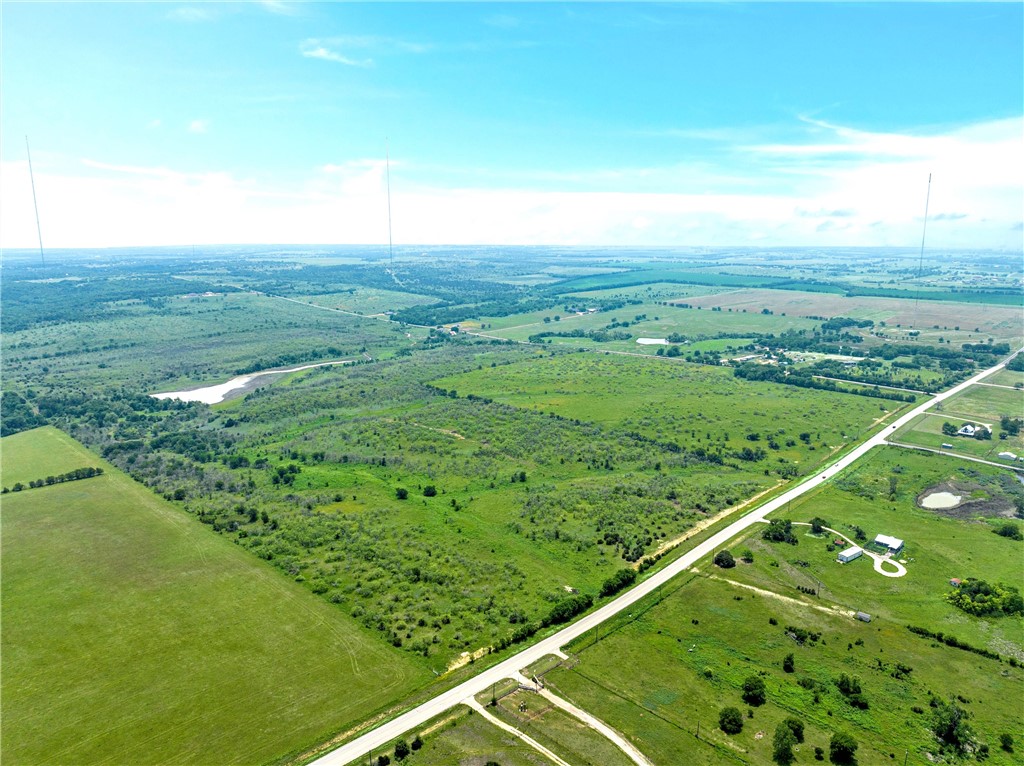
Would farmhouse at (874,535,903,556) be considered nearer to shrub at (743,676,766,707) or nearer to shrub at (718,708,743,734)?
shrub at (743,676,766,707)

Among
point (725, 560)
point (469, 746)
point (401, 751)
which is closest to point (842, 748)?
point (469, 746)

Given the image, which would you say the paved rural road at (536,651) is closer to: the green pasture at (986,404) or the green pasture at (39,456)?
the green pasture at (986,404)

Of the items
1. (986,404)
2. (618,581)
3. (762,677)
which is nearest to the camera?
(762,677)

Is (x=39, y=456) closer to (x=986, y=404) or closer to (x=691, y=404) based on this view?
(x=691, y=404)

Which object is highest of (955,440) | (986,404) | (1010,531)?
(986,404)

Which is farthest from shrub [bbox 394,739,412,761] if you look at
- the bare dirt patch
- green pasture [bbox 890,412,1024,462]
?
green pasture [bbox 890,412,1024,462]

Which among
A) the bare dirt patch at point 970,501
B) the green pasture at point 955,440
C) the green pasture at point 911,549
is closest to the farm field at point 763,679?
the green pasture at point 911,549
